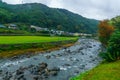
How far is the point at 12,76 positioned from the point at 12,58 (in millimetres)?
31606

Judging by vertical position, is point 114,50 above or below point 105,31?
below

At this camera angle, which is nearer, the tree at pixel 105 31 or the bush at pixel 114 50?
the bush at pixel 114 50

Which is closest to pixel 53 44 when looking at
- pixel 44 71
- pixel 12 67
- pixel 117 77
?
pixel 12 67

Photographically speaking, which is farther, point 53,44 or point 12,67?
point 53,44

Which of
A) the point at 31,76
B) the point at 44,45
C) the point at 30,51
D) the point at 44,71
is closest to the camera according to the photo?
the point at 31,76

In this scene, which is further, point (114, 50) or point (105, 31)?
point (105, 31)

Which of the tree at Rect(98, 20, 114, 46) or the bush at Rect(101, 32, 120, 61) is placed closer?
the bush at Rect(101, 32, 120, 61)

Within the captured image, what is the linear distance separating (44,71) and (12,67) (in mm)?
11220

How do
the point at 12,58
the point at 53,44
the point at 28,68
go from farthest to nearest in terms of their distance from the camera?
the point at 53,44 → the point at 12,58 → the point at 28,68

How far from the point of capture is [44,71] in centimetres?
5588

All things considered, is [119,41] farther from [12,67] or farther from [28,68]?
[12,67]

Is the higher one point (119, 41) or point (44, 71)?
point (119, 41)

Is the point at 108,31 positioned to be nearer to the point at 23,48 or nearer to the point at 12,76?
the point at 23,48

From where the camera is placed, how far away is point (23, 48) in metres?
99.8
